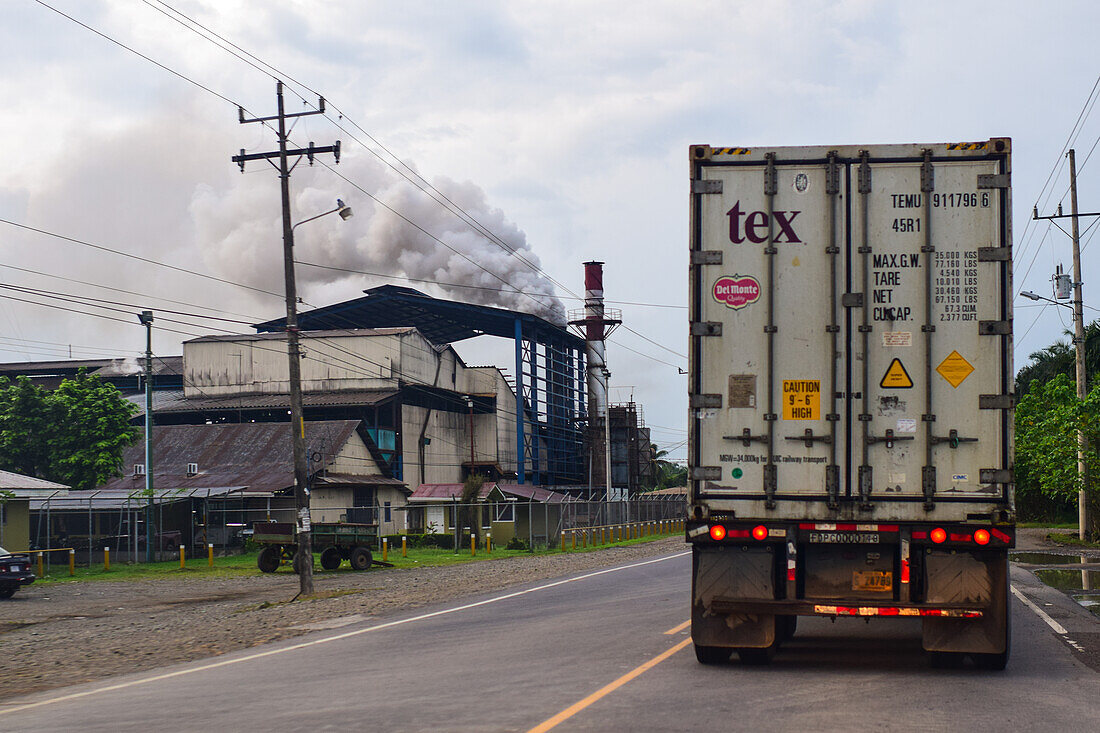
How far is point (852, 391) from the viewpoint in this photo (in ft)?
32.9

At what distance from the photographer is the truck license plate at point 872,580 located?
986cm

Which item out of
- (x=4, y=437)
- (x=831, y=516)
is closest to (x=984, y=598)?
(x=831, y=516)

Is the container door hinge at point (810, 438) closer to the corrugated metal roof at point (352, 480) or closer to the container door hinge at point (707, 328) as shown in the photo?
the container door hinge at point (707, 328)

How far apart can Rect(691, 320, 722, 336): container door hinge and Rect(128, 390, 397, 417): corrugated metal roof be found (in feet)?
169

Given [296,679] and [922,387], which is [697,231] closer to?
[922,387]

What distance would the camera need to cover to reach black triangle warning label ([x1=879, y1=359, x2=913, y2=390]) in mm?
9977

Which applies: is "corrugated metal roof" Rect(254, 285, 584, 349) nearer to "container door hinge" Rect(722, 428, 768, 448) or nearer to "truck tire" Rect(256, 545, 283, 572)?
"truck tire" Rect(256, 545, 283, 572)

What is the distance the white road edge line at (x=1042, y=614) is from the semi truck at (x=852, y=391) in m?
4.42

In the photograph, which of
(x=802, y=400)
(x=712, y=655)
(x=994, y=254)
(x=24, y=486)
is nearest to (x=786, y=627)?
(x=712, y=655)

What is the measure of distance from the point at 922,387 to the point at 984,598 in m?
1.92

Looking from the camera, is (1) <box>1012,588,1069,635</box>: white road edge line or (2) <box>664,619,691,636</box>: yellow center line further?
(1) <box>1012,588,1069,635</box>: white road edge line

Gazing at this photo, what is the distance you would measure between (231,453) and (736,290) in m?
48.1

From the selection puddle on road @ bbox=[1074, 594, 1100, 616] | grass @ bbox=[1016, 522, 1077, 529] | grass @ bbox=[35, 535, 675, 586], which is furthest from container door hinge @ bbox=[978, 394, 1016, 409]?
grass @ bbox=[1016, 522, 1077, 529]

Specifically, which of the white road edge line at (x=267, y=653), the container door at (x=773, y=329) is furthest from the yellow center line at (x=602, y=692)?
the white road edge line at (x=267, y=653)
